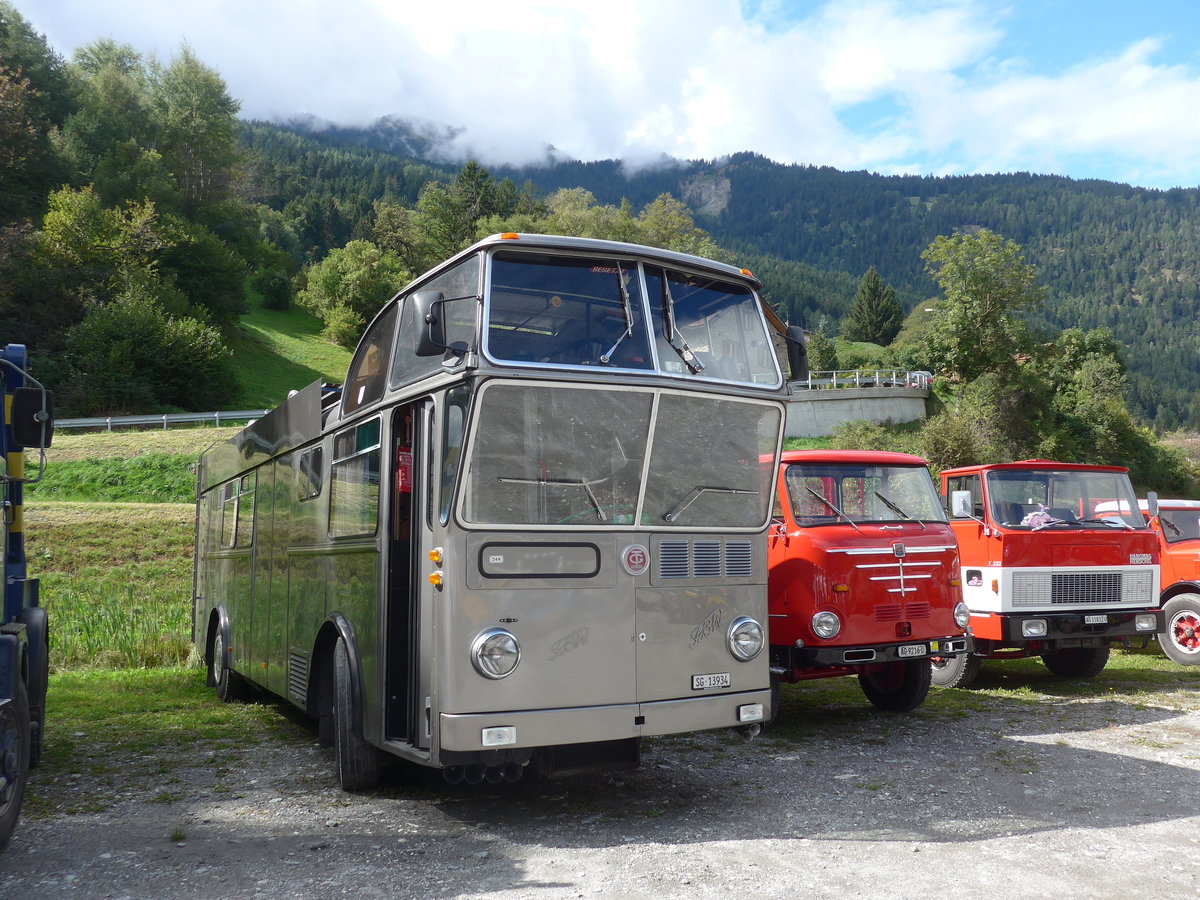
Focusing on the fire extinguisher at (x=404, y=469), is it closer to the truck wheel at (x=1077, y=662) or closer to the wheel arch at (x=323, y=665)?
the wheel arch at (x=323, y=665)

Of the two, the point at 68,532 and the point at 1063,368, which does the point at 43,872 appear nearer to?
the point at 68,532

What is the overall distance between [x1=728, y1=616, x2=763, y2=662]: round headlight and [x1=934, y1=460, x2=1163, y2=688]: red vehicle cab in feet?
16.6

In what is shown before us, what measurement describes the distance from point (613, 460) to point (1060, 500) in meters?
7.93

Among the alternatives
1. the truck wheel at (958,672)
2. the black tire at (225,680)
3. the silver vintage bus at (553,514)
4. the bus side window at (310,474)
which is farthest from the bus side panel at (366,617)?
the truck wheel at (958,672)

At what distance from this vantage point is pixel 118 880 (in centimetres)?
538

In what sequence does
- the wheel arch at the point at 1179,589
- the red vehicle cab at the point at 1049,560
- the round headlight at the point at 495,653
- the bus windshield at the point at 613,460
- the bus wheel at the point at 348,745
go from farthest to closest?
the wheel arch at the point at 1179,589
the red vehicle cab at the point at 1049,560
the bus wheel at the point at 348,745
the bus windshield at the point at 613,460
the round headlight at the point at 495,653

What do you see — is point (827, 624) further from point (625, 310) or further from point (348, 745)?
point (348, 745)

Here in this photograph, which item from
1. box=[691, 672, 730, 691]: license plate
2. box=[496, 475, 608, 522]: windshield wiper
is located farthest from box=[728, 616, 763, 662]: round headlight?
box=[496, 475, 608, 522]: windshield wiper

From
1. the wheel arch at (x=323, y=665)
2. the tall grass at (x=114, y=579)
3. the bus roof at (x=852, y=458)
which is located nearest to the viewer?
the wheel arch at (x=323, y=665)

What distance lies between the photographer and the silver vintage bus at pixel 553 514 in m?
5.84

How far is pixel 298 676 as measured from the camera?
813 centimetres

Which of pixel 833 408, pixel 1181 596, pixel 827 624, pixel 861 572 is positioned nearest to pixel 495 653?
pixel 827 624

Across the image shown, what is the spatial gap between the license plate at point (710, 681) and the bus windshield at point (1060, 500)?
6450mm

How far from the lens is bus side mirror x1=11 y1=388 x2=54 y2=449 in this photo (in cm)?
655
